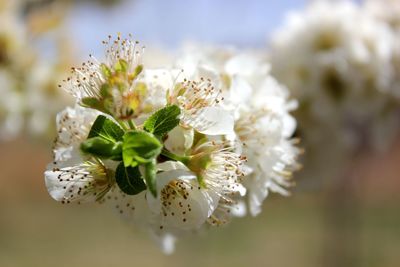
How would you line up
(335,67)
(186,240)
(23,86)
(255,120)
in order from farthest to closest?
(186,240) → (23,86) → (335,67) → (255,120)

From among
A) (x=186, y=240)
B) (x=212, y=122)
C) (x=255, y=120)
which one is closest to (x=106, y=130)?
(x=212, y=122)

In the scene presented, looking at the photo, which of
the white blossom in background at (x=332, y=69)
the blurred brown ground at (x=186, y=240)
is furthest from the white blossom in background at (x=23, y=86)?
the blurred brown ground at (x=186, y=240)

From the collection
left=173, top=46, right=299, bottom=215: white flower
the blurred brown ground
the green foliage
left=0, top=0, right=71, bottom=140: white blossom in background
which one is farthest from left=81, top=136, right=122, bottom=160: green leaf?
the blurred brown ground

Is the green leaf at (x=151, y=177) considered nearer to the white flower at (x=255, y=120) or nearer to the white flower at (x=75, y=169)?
the white flower at (x=75, y=169)

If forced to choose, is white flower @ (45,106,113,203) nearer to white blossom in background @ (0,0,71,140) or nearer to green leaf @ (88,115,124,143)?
green leaf @ (88,115,124,143)

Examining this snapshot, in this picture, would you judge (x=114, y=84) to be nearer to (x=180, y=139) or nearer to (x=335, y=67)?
(x=180, y=139)

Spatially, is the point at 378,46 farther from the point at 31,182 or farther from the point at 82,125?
the point at 31,182
